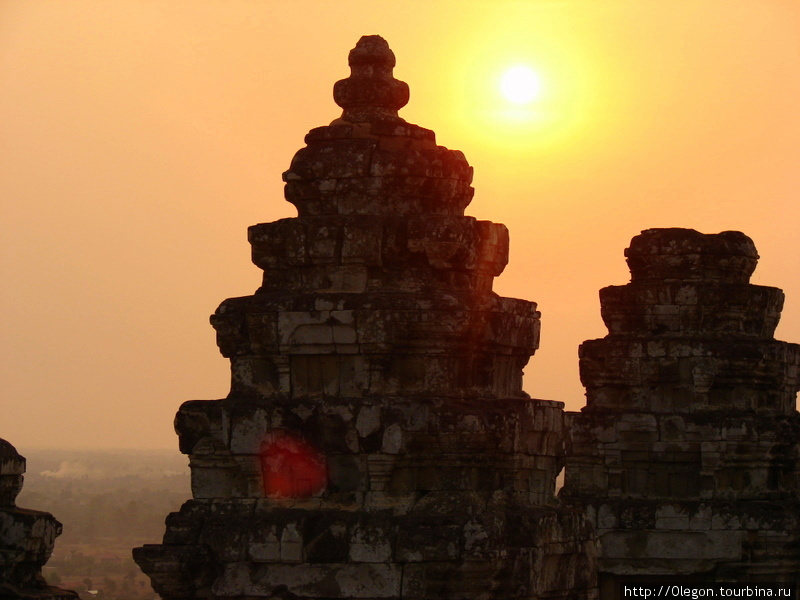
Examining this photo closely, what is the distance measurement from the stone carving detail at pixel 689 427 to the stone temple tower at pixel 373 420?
6.86 meters

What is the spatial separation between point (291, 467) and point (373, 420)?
3.09ft

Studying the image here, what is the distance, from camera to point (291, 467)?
21531mm

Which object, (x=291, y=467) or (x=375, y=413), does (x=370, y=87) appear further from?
(x=291, y=467)

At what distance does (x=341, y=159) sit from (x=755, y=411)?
9.49 metres

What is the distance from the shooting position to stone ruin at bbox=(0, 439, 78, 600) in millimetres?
22109

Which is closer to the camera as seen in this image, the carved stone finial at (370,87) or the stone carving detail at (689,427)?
the carved stone finial at (370,87)

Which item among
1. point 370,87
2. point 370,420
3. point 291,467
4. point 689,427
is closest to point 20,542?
point 291,467

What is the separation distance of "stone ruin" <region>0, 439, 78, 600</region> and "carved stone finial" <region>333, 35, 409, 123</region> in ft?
15.7

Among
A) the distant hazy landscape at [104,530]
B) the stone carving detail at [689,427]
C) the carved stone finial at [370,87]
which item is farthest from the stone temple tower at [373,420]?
the distant hazy landscape at [104,530]

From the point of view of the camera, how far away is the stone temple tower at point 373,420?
21.1 metres

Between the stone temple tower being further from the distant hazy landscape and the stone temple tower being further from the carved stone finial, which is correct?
the distant hazy landscape

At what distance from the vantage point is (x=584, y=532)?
22.6 m

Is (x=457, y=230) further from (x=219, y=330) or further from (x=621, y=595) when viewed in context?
(x=621, y=595)

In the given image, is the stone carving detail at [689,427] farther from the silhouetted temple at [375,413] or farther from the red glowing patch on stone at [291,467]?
the red glowing patch on stone at [291,467]
